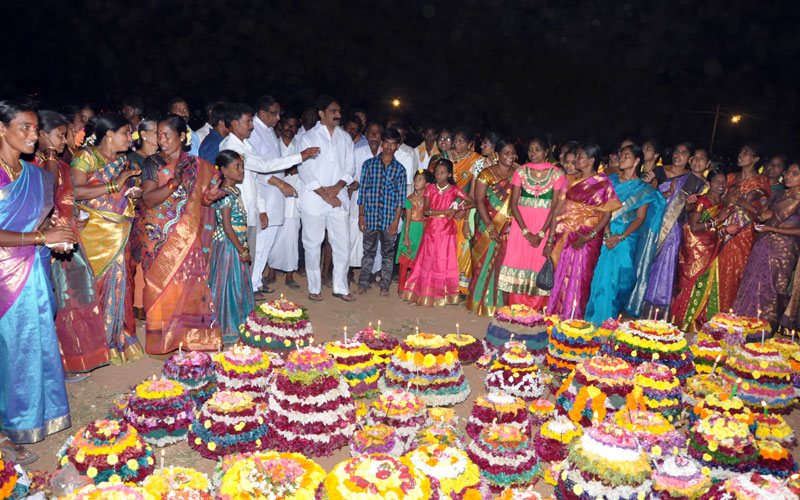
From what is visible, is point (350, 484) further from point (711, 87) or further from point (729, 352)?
point (711, 87)

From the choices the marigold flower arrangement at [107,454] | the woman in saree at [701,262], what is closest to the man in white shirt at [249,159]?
the marigold flower arrangement at [107,454]

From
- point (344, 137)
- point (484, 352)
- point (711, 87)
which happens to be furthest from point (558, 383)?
point (711, 87)

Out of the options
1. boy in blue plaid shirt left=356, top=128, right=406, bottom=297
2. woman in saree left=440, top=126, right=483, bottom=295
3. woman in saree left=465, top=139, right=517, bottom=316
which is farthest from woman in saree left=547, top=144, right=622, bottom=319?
boy in blue plaid shirt left=356, top=128, right=406, bottom=297

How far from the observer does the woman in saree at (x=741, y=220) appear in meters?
7.37

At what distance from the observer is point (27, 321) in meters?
3.83

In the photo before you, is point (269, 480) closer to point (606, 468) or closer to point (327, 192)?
point (606, 468)

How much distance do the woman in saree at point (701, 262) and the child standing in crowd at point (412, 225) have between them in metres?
3.45

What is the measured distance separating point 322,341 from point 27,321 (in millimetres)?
3021

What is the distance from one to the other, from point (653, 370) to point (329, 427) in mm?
2579

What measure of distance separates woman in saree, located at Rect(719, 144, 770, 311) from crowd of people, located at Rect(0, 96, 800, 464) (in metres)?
0.02

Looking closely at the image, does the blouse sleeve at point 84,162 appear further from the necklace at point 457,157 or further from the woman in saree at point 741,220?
the woman in saree at point 741,220

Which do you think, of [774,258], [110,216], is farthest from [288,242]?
[774,258]

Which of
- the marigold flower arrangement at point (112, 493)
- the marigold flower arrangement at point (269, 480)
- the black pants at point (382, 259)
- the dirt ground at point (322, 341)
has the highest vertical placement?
the black pants at point (382, 259)

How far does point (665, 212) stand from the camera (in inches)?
295
